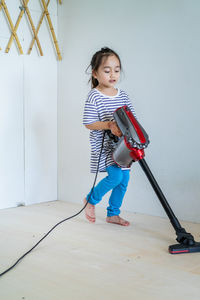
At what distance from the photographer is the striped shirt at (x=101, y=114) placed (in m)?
2.04

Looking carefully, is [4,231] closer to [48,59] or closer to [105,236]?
[105,236]

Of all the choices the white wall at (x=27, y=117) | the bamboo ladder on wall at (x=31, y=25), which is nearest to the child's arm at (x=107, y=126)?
the white wall at (x=27, y=117)

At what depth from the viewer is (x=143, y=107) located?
2.34 meters

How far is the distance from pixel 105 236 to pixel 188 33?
3.70 ft

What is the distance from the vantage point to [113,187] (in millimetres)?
2062

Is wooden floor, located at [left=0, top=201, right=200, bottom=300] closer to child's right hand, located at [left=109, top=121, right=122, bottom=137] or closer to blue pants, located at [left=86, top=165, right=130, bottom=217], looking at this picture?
blue pants, located at [left=86, top=165, right=130, bottom=217]

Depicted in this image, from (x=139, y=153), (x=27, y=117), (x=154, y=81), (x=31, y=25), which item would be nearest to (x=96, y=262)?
(x=139, y=153)

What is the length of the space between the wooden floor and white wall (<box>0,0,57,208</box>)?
0.45m

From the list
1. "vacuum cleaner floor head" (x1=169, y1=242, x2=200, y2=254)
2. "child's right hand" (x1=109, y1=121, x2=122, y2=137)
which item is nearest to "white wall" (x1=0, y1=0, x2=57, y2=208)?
"child's right hand" (x1=109, y1=121, x2=122, y2=137)

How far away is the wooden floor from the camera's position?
118 centimetres

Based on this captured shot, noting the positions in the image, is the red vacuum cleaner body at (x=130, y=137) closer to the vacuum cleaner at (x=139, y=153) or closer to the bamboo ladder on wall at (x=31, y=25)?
the vacuum cleaner at (x=139, y=153)

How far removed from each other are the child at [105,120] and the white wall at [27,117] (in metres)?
0.65

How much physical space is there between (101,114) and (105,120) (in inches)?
1.4

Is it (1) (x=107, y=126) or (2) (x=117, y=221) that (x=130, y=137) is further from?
(2) (x=117, y=221)
